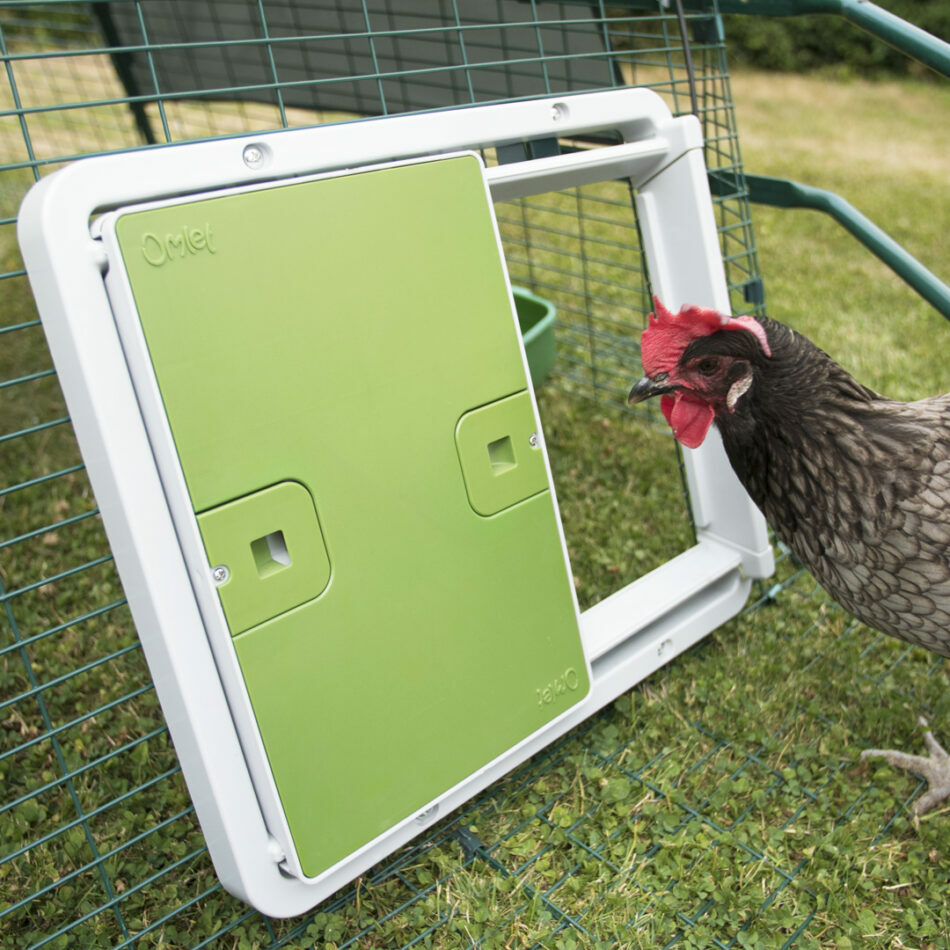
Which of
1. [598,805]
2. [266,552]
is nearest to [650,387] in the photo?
[266,552]

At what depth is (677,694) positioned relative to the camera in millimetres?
1769

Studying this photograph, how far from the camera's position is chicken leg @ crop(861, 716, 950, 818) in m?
1.53

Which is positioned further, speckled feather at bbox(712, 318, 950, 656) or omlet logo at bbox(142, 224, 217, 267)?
speckled feather at bbox(712, 318, 950, 656)

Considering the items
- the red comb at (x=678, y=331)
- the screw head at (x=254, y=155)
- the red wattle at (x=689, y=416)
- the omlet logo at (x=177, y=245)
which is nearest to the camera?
the omlet logo at (x=177, y=245)

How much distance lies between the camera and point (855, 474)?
1.33m

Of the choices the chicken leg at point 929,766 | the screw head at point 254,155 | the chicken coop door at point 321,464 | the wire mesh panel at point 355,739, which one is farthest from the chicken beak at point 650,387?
the chicken leg at point 929,766

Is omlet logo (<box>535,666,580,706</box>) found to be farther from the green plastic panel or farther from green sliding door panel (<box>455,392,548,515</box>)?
the green plastic panel

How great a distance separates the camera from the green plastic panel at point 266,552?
3.39 ft

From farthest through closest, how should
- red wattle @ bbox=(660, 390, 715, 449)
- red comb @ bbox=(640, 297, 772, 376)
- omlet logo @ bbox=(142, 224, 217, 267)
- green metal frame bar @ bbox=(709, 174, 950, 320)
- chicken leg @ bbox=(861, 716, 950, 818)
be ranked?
green metal frame bar @ bbox=(709, 174, 950, 320)
chicken leg @ bbox=(861, 716, 950, 818)
red wattle @ bbox=(660, 390, 715, 449)
red comb @ bbox=(640, 297, 772, 376)
omlet logo @ bbox=(142, 224, 217, 267)

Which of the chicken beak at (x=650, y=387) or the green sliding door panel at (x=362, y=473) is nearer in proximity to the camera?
the green sliding door panel at (x=362, y=473)

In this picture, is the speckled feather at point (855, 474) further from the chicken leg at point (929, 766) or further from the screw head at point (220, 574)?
the screw head at point (220, 574)

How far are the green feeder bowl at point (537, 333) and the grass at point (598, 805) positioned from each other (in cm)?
53

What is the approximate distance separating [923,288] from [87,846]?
189 cm

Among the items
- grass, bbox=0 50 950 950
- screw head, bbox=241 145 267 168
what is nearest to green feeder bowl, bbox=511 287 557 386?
grass, bbox=0 50 950 950
